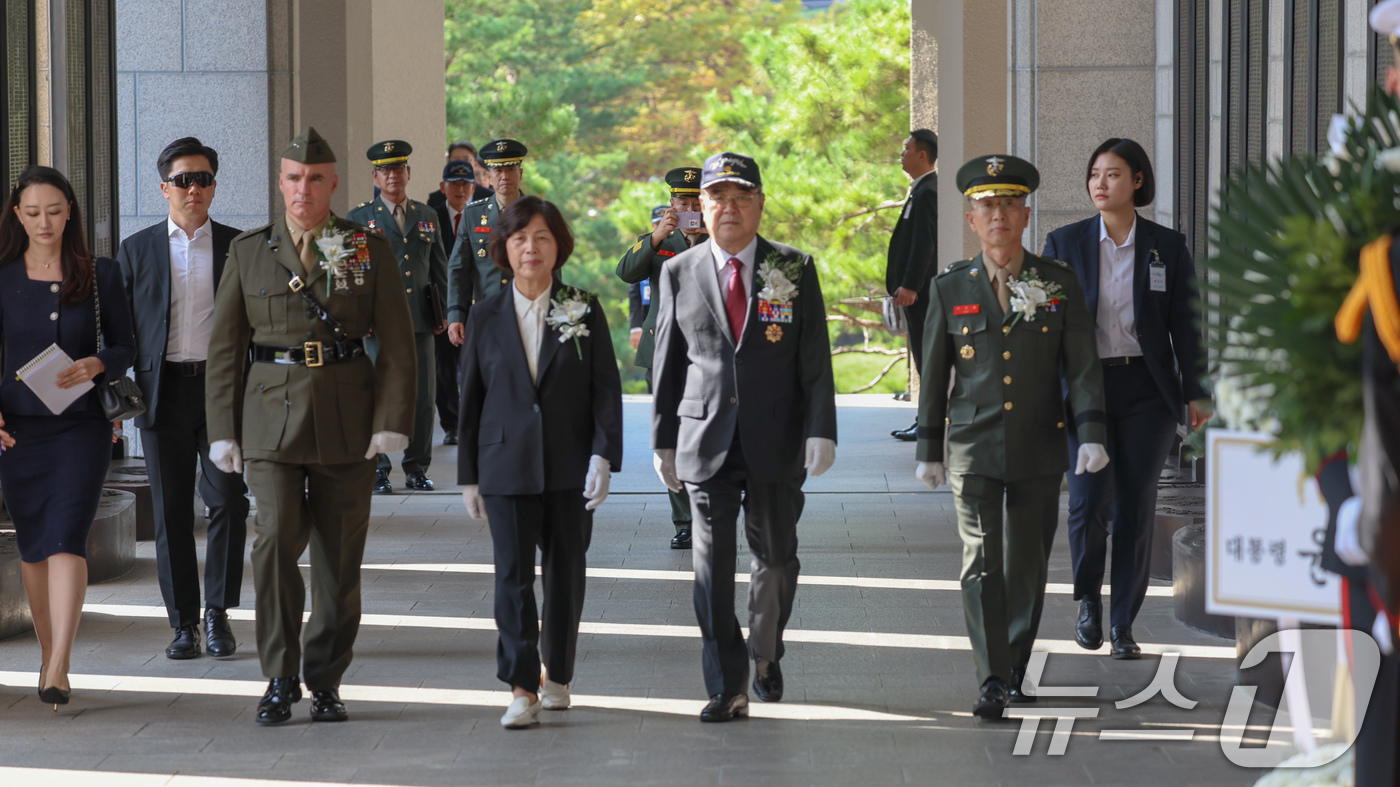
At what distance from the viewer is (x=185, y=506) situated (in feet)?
19.7

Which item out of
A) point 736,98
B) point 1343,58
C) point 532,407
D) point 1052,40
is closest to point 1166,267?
point 1343,58

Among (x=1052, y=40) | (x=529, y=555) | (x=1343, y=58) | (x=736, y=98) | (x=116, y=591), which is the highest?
(x=736, y=98)

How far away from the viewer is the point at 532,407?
16.2 ft

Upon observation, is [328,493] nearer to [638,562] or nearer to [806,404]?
[806,404]

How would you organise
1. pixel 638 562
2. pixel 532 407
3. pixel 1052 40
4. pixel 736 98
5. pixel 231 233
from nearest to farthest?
pixel 532 407 → pixel 231 233 → pixel 638 562 → pixel 1052 40 → pixel 736 98

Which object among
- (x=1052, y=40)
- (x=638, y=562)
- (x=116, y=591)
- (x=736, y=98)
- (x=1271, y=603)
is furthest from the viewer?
(x=736, y=98)

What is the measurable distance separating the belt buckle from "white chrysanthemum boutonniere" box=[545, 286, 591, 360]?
2.36 feet

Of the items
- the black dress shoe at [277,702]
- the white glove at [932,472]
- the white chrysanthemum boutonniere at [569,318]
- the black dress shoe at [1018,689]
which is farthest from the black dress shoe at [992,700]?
the black dress shoe at [277,702]

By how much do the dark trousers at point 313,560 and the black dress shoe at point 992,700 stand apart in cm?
198

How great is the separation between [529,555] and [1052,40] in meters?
6.04

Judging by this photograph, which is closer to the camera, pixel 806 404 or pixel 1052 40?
pixel 806 404

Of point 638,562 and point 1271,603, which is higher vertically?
point 1271,603

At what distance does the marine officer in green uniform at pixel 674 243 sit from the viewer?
25.7 ft

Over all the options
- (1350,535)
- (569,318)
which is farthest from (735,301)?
(1350,535)
